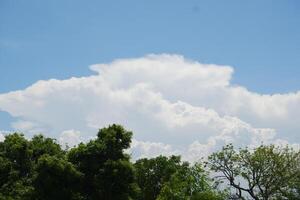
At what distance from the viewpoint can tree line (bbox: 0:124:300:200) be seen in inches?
2076

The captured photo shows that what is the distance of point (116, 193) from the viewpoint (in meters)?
54.3

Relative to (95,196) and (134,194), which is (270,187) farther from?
(95,196)

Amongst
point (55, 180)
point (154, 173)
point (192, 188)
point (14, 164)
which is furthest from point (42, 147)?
point (192, 188)

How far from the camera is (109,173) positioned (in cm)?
5409

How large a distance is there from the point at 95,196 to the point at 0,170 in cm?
1578

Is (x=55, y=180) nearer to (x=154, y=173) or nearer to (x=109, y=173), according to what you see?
(x=109, y=173)

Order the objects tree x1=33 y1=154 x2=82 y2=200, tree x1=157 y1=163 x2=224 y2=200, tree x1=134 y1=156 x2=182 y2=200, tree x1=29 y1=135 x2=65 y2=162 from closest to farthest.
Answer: tree x1=157 y1=163 x2=224 y2=200
tree x1=33 y1=154 x2=82 y2=200
tree x1=29 y1=135 x2=65 y2=162
tree x1=134 y1=156 x2=182 y2=200

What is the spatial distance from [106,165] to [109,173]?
0.93 m

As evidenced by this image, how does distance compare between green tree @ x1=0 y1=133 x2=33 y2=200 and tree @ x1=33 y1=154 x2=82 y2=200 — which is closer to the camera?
tree @ x1=33 y1=154 x2=82 y2=200

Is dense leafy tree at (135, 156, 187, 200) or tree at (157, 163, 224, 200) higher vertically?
dense leafy tree at (135, 156, 187, 200)

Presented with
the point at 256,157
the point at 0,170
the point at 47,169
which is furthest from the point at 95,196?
the point at 256,157

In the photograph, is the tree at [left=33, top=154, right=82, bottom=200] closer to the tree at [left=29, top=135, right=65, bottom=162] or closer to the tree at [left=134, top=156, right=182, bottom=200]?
the tree at [left=29, top=135, right=65, bottom=162]

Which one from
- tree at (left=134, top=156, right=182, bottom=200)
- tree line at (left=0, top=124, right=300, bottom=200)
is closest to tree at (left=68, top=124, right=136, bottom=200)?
tree line at (left=0, top=124, right=300, bottom=200)

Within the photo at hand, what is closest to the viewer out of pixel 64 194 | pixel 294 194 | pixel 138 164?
pixel 64 194
